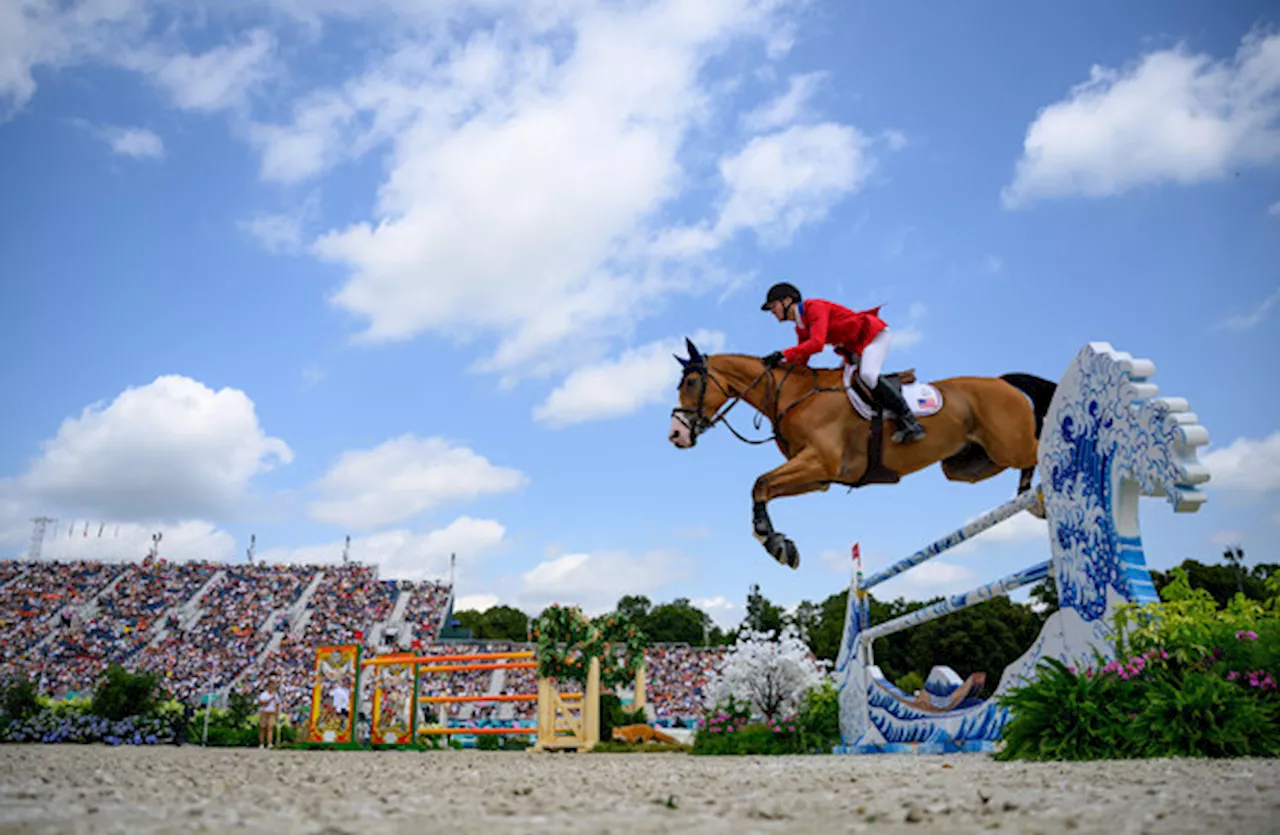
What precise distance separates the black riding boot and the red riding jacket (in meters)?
0.38

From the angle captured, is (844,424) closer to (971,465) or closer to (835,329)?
(835,329)

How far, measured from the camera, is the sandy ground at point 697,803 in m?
2.06

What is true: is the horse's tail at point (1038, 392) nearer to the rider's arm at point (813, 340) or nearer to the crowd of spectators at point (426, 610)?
the rider's arm at point (813, 340)

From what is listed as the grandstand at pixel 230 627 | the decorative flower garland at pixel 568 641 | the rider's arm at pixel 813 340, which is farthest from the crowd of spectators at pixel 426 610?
the rider's arm at pixel 813 340

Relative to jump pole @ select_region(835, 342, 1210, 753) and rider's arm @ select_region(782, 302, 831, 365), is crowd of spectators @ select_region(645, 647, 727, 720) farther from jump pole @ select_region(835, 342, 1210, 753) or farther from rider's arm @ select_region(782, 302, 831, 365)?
rider's arm @ select_region(782, 302, 831, 365)

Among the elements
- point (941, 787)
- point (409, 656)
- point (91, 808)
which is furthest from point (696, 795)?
point (409, 656)

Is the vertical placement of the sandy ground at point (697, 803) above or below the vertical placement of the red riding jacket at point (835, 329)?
below

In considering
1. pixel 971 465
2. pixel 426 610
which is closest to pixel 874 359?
pixel 971 465

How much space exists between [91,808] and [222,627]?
3205cm

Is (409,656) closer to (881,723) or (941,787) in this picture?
(881,723)

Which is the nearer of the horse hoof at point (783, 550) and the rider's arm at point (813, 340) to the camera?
the horse hoof at point (783, 550)

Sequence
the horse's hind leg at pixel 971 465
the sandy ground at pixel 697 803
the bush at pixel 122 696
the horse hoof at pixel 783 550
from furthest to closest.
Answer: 1. the bush at pixel 122 696
2. the horse's hind leg at pixel 971 465
3. the horse hoof at pixel 783 550
4. the sandy ground at pixel 697 803

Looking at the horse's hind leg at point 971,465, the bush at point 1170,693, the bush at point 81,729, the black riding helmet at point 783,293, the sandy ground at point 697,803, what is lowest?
the bush at point 81,729

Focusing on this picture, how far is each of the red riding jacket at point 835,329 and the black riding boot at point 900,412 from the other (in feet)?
1.25
